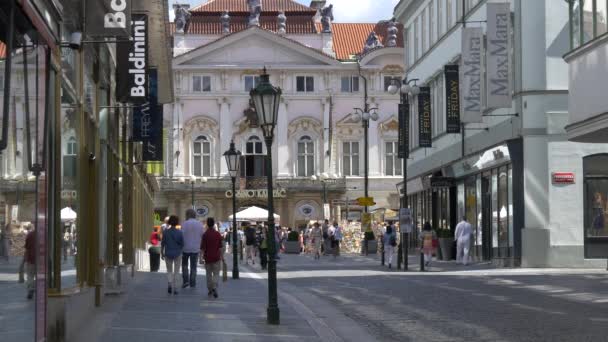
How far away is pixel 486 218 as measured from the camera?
144 feet

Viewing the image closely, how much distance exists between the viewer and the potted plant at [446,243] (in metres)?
48.8

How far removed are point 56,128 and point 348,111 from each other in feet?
253

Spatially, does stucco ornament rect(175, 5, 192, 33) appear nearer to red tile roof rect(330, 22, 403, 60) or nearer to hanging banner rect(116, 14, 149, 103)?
red tile roof rect(330, 22, 403, 60)

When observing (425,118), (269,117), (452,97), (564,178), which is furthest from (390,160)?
(269,117)

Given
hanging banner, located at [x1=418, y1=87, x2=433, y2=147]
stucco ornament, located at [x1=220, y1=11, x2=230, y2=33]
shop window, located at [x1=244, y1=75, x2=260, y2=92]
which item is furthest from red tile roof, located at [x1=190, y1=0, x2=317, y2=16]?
hanging banner, located at [x1=418, y1=87, x2=433, y2=147]

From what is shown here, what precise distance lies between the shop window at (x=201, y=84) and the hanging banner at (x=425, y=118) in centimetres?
3672

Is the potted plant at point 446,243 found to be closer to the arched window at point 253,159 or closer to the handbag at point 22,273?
the handbag at point 22,273

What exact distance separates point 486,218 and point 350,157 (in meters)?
46.9

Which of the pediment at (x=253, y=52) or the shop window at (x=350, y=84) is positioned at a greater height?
the pediment at (x=253, y=52)

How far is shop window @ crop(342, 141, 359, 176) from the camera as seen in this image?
9056cm

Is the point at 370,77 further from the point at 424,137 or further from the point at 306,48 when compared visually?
the point at 424,137

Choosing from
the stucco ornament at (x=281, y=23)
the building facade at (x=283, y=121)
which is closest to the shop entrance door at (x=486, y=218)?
the building facade at (x=283, y=121)

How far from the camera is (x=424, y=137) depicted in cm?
5319

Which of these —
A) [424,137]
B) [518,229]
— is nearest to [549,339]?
[518,229]
